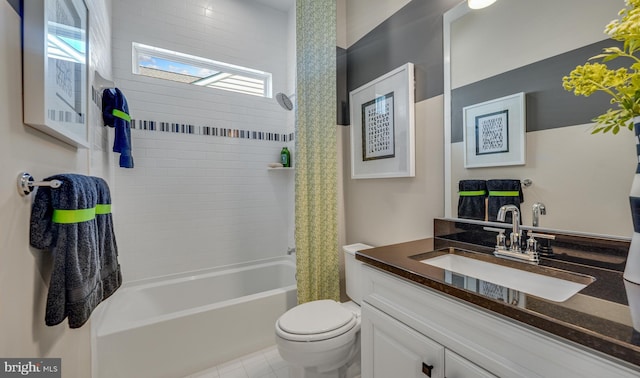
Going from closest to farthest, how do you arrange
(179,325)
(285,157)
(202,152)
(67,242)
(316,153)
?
(67,242)
(179,325)
(316,153)
(202,152)
(285,157)

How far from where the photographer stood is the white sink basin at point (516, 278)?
81cm

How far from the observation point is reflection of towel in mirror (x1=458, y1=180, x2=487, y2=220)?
4.07ft

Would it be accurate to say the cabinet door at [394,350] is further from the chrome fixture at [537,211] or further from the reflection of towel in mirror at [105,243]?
the reflection of towel in mirror at [105,243]

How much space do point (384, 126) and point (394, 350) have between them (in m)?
1.31

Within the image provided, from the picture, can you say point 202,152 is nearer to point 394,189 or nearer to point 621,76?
point 394,189

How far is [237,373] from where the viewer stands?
1.63 metres

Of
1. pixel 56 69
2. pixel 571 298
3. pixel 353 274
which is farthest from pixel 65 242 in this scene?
pixel 353 274

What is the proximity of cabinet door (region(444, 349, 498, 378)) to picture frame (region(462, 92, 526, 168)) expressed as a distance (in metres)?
0.84

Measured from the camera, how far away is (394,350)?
3.05ft

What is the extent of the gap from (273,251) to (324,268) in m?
0.95

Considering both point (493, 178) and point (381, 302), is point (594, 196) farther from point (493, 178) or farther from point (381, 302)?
point (381, 302)

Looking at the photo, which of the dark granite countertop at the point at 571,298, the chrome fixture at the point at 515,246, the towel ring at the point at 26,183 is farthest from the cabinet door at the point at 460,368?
the towel ring at the point at 26,183

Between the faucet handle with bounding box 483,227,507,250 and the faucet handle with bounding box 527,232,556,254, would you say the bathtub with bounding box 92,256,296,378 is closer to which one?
the faucet handle with bounding box 483,227,507,250

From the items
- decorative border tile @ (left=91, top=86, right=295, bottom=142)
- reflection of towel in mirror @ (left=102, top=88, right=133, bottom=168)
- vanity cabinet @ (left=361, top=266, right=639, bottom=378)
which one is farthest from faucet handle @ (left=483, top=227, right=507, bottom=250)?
reflection of towel in mirror @ (left=102, top=88, right=133, bottom=168)
